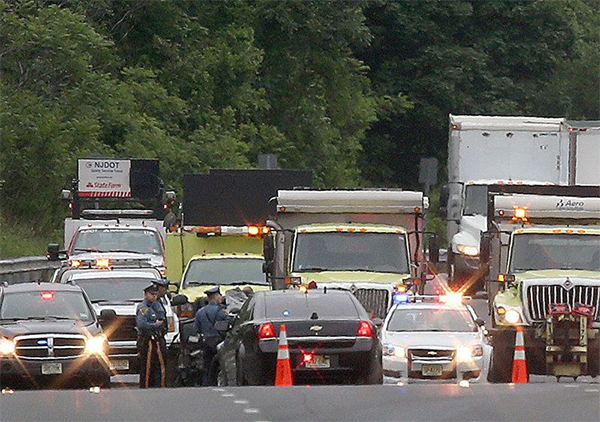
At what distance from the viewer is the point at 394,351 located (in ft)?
69.4

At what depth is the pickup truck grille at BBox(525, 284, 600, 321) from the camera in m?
21.0

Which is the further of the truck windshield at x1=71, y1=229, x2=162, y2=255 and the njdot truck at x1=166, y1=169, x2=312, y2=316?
the truck windshield at x1=71, y1=229, x2=162, y2=255

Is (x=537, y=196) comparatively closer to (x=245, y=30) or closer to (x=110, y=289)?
(x=110, y=289)

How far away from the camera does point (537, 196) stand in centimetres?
2505

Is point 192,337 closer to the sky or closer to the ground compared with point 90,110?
closer to the ground

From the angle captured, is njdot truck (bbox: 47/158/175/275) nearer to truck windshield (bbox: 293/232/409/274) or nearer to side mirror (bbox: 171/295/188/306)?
truck windshield (bbox: 293/232/409/274)

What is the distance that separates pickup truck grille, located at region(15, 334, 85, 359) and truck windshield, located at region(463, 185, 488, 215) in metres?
15.1

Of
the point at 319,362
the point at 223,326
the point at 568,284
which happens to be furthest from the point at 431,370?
the point at 319,362

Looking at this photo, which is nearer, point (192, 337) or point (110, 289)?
point (192, 337)

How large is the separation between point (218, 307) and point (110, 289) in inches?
173

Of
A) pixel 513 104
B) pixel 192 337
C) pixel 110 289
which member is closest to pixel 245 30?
pixel 513 104

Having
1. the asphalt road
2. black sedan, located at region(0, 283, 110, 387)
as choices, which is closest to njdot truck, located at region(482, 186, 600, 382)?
black sedan, located at region(0, 283, 110, 387)

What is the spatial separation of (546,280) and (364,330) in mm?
4337

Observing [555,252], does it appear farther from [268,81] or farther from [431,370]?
[268,81]
